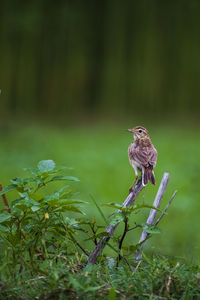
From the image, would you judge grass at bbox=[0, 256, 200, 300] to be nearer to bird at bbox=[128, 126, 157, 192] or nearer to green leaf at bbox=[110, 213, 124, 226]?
green leaf at bbox=[110, 213, 124, 226]

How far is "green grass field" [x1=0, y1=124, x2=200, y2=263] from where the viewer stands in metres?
6.72

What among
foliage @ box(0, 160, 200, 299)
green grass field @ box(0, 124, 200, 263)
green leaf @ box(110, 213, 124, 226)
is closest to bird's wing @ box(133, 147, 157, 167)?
foliage @ box(0, 160, 200, 299)

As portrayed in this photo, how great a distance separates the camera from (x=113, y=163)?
1156 centimetres

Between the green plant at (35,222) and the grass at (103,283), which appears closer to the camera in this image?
the grass at (103,283)

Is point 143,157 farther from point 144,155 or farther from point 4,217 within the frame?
point 4,217

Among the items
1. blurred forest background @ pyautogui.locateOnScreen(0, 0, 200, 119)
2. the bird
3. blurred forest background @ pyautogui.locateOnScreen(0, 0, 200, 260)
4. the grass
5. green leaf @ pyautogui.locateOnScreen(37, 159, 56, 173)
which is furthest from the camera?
blurred forest background @ pyautogui.locateOnScreen(0, 0, 200, 119)

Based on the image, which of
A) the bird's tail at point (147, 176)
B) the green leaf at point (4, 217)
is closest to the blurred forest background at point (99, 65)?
the bird's tail at point (147, 176)

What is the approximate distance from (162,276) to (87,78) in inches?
751

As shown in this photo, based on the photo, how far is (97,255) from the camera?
6.87 ft

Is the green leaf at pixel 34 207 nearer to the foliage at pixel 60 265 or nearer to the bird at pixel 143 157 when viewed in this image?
the foliage at pixel 60 265

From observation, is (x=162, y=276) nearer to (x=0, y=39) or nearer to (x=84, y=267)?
(x=84, y=267)

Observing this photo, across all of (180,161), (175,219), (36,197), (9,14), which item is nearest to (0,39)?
(9,14)

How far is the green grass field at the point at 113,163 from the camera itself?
6.72 metres

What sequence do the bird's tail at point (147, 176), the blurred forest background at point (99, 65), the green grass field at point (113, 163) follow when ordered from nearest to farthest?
the bird's tail at point (147, 176) → the green grass field at point (113, 163) → the blurred forest background at point (99, 65)
